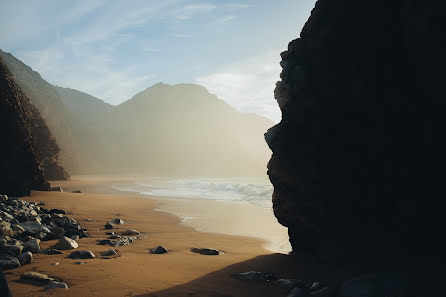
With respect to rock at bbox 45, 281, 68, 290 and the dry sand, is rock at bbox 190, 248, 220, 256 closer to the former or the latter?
the dry sand

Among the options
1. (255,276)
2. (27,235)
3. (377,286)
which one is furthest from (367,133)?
(27,235)

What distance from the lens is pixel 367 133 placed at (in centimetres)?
669

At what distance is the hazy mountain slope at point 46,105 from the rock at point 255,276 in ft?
239

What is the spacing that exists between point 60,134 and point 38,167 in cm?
6025

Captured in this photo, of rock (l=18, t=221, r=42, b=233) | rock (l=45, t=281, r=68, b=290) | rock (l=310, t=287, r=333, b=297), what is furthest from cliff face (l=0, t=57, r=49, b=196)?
rock (l=310, t=287, r=333, b=297)

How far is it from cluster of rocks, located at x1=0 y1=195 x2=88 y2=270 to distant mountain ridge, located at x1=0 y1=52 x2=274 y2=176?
3359 inches

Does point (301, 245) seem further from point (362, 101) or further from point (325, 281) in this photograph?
point (362, 101)

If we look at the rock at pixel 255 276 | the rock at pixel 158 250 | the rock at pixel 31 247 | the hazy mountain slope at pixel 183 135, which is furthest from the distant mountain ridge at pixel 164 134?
the rock at pixel 255 276

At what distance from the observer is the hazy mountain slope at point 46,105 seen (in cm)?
6982

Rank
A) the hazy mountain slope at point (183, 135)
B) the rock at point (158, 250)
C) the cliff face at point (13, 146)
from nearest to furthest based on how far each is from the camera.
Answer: the rock at point (158, 250) → the cliff face at point (13, 146) → the hazy mountain slope at point (183, 135)

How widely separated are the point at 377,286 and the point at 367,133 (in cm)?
318

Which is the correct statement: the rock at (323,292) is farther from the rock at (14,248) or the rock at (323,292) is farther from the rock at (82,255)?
the rock at (14,248)

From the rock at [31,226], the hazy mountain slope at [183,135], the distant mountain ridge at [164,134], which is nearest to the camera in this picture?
the rock at [31,226]

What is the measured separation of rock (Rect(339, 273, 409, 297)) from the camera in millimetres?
4883
